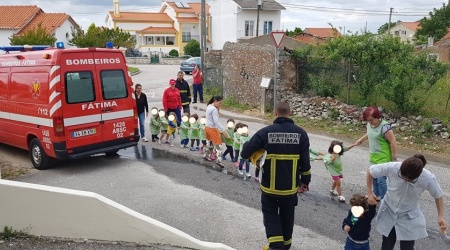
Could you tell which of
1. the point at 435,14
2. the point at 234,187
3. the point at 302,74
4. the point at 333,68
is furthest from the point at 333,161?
the point at 435,14

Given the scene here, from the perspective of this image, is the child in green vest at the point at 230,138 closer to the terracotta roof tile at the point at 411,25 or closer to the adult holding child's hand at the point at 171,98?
the adult holding child's hand at the point at 171,98

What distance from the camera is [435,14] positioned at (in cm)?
5772

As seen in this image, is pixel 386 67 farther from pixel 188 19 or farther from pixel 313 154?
pixel 188 19

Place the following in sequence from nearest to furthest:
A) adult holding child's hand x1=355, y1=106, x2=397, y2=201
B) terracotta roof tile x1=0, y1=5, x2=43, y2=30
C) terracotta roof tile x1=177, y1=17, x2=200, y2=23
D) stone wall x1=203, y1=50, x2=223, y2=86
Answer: adult holding child's hand x1=355, y1=106, x2=397, y2=201
stone wall x1=203, y1=50, x2=223, y2=86
terracotta roof tile x1=0, y1=5, x2=43, y2=30
terracotta roof tile x1=177, y1=17, x2=200, y2=23

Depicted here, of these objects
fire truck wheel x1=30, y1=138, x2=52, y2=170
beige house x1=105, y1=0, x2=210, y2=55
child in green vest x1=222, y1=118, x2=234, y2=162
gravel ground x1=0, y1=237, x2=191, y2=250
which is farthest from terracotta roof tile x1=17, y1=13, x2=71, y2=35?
gravel ground x1=0, y1=237, x2=191, y2=250

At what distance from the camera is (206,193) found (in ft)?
22.4

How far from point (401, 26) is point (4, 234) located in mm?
99219

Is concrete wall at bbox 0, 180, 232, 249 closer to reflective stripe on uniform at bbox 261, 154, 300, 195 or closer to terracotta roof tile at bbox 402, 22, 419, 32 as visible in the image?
reflective stripe on uniform at bbox 261, 154, 300, 195

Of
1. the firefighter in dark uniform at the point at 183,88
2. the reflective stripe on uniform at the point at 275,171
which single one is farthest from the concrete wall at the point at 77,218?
the firefighter in dark uniform at the point at 183,88

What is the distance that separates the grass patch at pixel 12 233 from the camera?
15.9 ft

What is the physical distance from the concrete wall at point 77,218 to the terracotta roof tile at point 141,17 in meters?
60.2

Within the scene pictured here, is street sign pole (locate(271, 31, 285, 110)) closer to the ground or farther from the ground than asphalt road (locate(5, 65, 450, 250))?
farther from the ground

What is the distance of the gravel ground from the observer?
4.67 meters

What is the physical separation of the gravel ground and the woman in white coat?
2.34m
